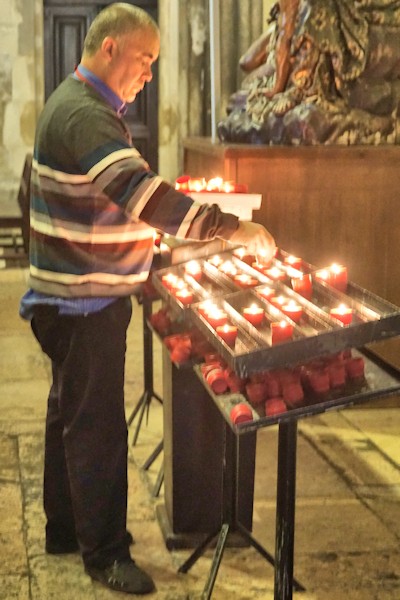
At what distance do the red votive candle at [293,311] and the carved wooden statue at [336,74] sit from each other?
2654 mm

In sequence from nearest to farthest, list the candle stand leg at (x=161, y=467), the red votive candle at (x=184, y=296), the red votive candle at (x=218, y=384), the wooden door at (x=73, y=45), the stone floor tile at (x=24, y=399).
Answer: the red votive candle at (x=218, y=384) < the red votive candle at (x=184, y=296) < the candle stand leg at (x=161, y=467) < the stone floor tile at (x=24, y=399) < the wooden door at (x=73, y=45)

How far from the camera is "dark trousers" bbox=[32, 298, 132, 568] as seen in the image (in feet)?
10.6

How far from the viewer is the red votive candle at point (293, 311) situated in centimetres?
284

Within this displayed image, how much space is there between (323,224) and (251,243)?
231 centimetres

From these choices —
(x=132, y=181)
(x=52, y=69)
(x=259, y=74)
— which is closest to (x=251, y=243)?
(x=132, y=181)

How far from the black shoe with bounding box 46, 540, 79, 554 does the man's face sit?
1700 mm

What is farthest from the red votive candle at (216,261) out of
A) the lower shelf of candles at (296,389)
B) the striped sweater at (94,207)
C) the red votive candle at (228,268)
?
the lower shelf of candles at (296,389)

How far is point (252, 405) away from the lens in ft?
8.86

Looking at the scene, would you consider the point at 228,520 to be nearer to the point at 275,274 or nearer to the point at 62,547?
the point at 62,547

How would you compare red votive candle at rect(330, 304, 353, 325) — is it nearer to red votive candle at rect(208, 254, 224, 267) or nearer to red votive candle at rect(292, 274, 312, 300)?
red votive candle at rect(292, 274, 312, 300)

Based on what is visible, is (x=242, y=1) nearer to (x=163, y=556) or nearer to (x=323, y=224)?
(x=323, y=224)

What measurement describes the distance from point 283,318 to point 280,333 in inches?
8.5

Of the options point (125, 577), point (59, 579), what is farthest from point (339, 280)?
point (59, 579)

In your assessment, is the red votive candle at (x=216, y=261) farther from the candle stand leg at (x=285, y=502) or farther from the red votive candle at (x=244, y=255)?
the candle stand leg at (x=285, y=502)
